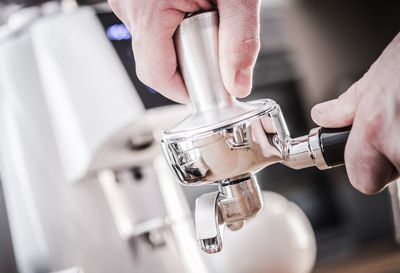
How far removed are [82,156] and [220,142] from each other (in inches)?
14.0

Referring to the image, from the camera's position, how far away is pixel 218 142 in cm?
33

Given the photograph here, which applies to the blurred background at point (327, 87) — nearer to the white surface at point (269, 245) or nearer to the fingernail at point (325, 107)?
the white surface at point (269, 245)

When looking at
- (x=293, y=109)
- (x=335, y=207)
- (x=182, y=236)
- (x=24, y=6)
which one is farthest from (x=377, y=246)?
(x=24, y=6)

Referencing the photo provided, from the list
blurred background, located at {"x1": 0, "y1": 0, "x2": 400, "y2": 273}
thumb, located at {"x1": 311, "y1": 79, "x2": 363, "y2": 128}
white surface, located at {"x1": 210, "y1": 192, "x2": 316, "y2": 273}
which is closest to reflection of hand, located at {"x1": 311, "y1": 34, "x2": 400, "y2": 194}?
thumb, located at {"x1": 311, "y1": 79, "x2": 363, "y2": 128}

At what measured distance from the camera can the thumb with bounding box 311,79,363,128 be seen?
354 millimetres

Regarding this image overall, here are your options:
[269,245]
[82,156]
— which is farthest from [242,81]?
[82,156]

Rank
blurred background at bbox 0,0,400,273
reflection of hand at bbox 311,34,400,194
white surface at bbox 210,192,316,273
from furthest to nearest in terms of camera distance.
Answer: blurred background at bbox 0,0,400,273, white surface at bbox 210,192,316,273, reflection of hand at bbox 311,34,400,194

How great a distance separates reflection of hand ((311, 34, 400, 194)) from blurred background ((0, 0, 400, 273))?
1097 millimetres

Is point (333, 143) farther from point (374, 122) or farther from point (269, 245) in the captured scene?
point (269, 245)

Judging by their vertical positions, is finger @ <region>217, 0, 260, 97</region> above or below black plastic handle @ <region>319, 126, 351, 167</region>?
above

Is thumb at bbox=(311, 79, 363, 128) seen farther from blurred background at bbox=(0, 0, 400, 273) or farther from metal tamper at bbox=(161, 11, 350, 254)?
blurred background at bbox=(0, 0, 400, 273)

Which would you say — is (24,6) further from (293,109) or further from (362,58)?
(362,58)

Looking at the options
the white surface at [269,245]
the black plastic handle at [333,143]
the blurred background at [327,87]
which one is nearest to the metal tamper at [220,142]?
the black plastic handle at [333,143]

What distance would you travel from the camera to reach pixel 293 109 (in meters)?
2.04
